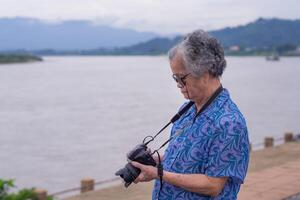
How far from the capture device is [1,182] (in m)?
5.78

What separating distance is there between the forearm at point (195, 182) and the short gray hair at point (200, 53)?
0.37 metres

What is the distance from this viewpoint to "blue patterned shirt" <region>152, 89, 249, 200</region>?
97.4 inches

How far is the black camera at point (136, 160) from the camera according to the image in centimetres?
245

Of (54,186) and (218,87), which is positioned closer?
(218,87)

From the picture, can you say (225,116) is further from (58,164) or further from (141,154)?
(58,164)

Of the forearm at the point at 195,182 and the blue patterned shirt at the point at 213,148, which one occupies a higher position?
the blue patterned shirt at the point at 213,148

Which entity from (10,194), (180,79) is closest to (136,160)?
(180,79)

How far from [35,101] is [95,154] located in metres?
25.7

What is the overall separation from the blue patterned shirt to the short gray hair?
140mm

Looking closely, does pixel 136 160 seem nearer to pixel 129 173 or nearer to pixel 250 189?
pixel 129 173

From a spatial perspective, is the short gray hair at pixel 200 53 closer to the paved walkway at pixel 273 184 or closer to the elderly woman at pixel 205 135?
the elderly woman at pixel 205 135

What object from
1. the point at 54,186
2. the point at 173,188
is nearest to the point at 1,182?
the point at 173,188

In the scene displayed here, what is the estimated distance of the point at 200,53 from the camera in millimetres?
2457

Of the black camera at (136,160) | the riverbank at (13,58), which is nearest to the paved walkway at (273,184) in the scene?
the black camera at (136,160)
